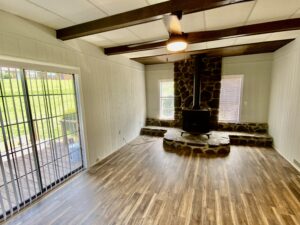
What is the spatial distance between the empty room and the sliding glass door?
0.7 inches

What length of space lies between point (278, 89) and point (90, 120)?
4.84m

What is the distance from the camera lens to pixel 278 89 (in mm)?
4105

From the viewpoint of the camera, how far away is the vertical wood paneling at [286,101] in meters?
3.27

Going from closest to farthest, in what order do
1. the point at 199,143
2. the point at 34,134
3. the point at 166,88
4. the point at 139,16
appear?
1. the point at 139,16
2. the point at 34,134
3. the point at 199,143
4. the point at 166,88

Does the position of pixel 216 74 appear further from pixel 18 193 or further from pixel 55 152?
pixel 18 193

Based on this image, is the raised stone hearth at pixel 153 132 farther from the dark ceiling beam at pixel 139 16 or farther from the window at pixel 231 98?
the dark ceiling beam at pixel 139 16

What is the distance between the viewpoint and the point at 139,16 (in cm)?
202

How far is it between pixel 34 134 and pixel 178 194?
248 centimetres

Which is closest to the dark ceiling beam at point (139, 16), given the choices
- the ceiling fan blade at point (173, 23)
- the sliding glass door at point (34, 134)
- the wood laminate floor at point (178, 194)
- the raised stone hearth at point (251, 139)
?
the ceiling fan blade at point (173, 23)

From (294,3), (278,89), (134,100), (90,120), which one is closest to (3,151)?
(90,120)

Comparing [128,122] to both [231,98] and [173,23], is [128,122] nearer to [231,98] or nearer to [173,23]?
[231,98]

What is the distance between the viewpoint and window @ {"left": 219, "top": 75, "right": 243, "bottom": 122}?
5.00 metres

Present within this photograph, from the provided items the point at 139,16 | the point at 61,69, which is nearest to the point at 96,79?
the point at 61,69

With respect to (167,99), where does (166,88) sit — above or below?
above
